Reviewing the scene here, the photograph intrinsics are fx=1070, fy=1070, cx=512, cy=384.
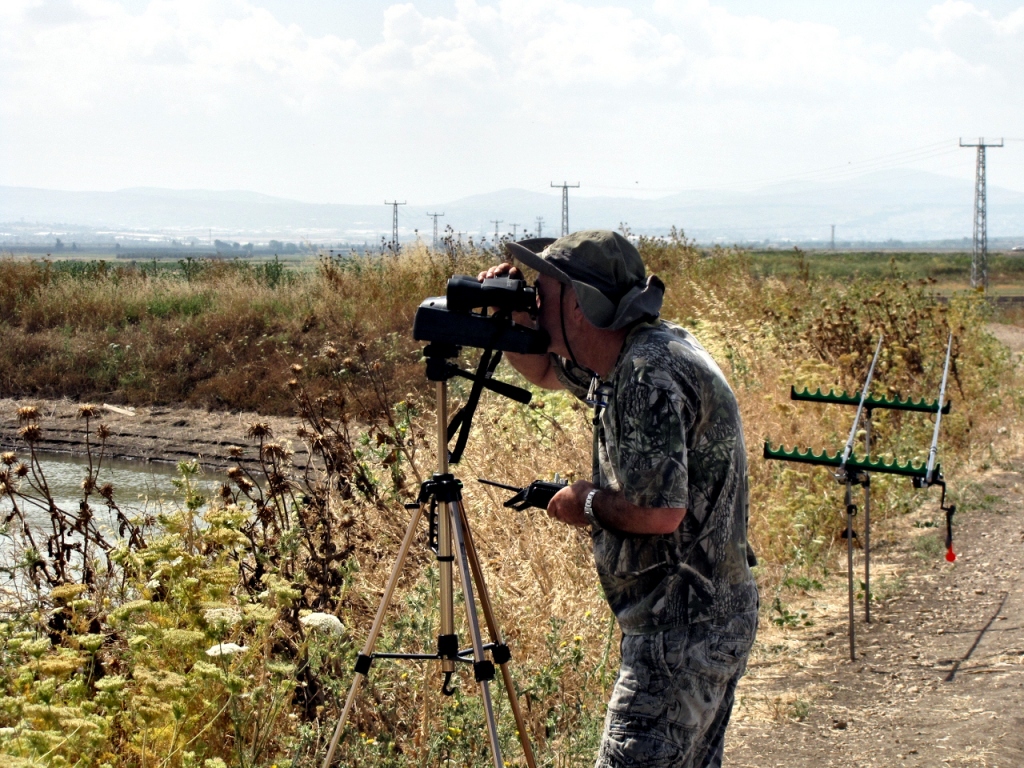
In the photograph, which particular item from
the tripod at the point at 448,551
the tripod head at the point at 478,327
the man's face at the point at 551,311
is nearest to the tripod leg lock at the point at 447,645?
the tripod at the point at 448,551

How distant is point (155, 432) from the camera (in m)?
16.1

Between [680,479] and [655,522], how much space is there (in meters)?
0.10

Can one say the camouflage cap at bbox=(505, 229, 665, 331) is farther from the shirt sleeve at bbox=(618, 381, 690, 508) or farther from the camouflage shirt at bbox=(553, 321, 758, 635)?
the shirt sleeve at bbox=(618, 381, 690, 508)

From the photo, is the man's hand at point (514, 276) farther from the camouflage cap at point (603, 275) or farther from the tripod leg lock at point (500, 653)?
the tripod leg lock at point (500, 653)

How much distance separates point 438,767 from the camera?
3.16 metres

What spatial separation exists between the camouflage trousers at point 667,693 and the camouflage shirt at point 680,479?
0.12ft

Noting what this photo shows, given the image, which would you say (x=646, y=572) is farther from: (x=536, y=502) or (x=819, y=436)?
(x=819, y=436)

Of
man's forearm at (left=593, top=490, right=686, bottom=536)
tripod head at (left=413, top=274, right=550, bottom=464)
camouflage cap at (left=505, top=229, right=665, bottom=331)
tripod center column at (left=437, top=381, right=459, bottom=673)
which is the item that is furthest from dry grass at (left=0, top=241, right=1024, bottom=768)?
camouflage cap at (left=505, top=229, right=665, bottom=331)

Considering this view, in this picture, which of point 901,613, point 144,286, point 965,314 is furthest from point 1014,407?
point 144,286

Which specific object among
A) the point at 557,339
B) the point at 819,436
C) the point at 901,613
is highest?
the point at 557,339

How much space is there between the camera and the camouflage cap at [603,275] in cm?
220

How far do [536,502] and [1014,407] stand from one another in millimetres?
8868

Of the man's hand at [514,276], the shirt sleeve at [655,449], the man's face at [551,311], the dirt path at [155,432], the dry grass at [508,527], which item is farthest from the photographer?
the dirt path at [155,432]

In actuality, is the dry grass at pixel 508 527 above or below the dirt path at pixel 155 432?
above
